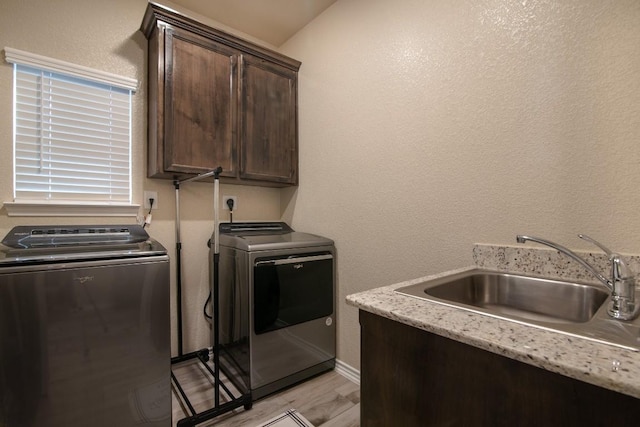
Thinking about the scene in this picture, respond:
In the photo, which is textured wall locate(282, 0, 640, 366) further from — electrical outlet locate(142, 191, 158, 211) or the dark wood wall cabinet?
electrical outlet locate(142, 191, 158, 211)

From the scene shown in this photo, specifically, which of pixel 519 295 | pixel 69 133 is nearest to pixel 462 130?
pixel 519 295

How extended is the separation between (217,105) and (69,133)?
89 cm

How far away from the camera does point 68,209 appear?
5.71ft

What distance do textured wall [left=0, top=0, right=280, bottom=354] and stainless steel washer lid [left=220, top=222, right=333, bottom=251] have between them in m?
0.15

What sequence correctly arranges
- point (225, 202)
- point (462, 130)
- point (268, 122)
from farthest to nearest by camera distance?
point (225, 202)
point (268, 122)
point (462, 130)

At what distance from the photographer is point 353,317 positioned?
202 centimetres

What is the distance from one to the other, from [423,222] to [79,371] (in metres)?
1.77

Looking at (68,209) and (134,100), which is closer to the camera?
(68,209)

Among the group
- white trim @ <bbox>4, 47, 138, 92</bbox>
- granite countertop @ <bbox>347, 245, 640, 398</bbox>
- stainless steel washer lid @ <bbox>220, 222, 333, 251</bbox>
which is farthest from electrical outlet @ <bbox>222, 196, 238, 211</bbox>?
granite countertop @ <bbox>347, 245, 640, 398</bbox>

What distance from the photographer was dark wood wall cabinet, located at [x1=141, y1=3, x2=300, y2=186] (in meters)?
1.81

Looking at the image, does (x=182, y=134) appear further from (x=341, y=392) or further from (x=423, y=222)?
(x=341, y=392)

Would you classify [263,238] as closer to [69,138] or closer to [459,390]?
[69,138]

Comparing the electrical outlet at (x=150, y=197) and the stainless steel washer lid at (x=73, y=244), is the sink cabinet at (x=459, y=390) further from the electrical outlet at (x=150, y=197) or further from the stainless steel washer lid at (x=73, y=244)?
the electrical outlet at (x=150, y=197)

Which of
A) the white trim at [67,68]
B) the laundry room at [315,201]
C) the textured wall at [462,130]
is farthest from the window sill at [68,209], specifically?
the textured wall at [462,130]
